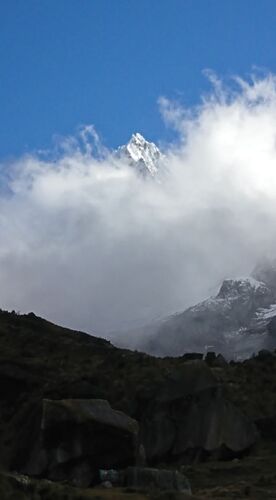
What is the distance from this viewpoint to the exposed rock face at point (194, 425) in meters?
45.3

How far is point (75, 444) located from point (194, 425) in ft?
32.4

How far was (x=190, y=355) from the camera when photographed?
2697 inches

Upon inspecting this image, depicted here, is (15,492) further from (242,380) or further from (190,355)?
(190,355)

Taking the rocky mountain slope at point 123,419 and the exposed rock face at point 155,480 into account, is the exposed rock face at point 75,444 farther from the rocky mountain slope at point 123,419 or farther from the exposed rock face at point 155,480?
the exposed rock face at point 155,480

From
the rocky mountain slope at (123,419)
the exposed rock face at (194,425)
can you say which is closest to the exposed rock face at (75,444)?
the rocky mountain slope at (123,419)

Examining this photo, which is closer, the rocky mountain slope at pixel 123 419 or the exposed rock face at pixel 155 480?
the exposed rock face at pixel 155 480

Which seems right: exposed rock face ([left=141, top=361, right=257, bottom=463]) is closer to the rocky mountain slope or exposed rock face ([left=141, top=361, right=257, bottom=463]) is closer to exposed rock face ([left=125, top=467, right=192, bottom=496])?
the rocky mountain slope

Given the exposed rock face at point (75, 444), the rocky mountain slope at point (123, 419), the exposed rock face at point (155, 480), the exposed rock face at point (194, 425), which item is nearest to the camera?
the exposed rock face at point (155, 480)

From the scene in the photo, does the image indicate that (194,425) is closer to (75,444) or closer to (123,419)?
(123,419)

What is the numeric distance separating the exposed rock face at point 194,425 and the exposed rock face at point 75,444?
663 cm

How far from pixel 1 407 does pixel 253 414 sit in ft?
53.5

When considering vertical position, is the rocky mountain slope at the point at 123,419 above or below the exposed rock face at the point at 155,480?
above

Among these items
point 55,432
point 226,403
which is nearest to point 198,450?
point 226,403

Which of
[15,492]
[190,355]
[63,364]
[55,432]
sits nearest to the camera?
[15,492]
